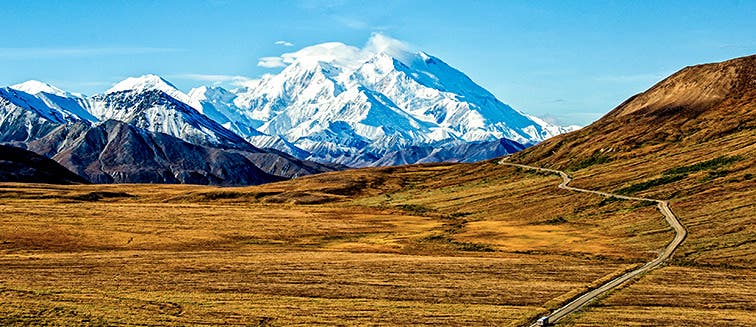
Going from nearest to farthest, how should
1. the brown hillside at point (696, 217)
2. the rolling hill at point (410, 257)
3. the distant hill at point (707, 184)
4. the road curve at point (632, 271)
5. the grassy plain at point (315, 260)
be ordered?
the grassy plain at point (315, 260), the rolling hill at point (410, 257), the road curve at point (632, 271), the brown hillside at point (696, 217), the distant hill at point (707, 184)

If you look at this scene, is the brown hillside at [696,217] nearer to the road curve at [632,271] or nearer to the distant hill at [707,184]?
the distant hill at [707,184]

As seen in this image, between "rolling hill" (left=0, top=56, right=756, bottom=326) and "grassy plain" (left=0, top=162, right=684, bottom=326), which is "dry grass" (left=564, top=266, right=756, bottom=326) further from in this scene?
"grassy plain" (left=0, top=162, right=684, bottom=326)

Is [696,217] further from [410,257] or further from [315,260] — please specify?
[315,260]

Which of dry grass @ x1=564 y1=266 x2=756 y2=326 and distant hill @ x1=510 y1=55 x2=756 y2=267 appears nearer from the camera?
dry grass @ x1=564 y1=266 x2=756 y2=326

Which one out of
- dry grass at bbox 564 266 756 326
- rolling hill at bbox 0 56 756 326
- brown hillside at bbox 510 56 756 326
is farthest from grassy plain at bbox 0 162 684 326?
brown hillside at bbox 510 56 756 326

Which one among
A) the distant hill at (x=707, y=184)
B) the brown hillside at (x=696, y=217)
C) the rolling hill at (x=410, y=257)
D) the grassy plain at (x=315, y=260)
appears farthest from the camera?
the distant hill at (x=707, y=184)

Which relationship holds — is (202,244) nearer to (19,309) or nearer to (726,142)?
(19,309)

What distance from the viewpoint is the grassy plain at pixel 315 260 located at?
62.1 metres

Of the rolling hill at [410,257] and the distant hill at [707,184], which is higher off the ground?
the distant hill at [707,184]

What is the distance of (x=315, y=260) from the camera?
9350 cm

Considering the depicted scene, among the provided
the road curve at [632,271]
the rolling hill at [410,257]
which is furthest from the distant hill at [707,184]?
the road curve at [632,271]

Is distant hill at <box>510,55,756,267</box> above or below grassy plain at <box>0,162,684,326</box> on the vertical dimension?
above

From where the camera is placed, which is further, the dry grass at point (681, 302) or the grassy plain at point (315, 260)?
the grassy plain at point (315, 260)

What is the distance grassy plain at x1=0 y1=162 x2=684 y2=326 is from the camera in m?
62.1
